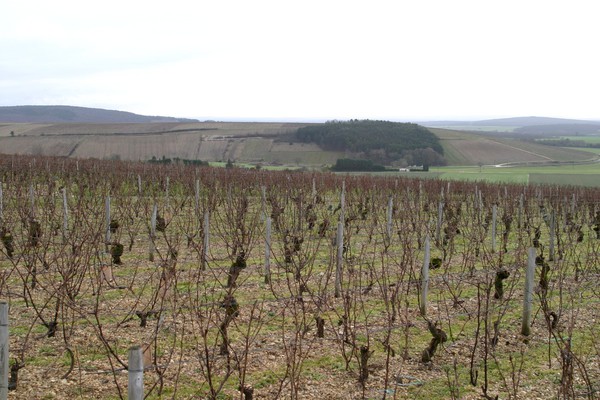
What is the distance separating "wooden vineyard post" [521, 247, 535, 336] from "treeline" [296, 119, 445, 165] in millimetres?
53148

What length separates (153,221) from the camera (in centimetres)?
1133

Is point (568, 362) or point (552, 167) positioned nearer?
point (568, 362)

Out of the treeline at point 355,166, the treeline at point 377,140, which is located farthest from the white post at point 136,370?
the treeline at point 377,140

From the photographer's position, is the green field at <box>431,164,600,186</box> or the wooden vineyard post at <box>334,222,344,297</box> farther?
the green field at <box>431,164,600,186</box>

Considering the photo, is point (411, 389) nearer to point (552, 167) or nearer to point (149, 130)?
point (552, 167)

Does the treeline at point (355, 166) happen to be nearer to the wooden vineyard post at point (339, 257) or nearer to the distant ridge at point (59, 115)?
the wooden vineyard post at point (339, 257)

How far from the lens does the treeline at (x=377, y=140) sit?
61.1 meters

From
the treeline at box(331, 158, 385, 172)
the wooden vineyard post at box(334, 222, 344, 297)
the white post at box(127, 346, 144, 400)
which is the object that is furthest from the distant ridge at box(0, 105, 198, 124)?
the white post at box(127, 346, 144, 400)

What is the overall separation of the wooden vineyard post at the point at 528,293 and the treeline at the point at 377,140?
5315 centimetres

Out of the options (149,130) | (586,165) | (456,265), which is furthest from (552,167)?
(456,265)

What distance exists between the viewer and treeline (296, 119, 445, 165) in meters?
61.1

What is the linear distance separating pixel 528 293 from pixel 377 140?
56.9m

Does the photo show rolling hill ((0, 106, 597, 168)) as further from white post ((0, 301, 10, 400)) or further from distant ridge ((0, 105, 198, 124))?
distant ridge ((0, 105, 198, 124))

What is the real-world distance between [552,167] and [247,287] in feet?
175
